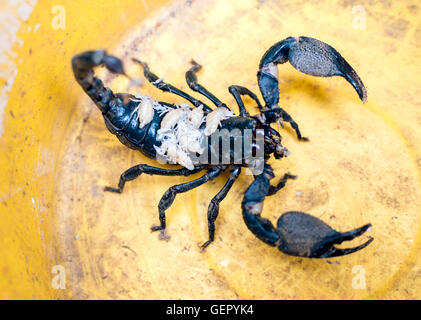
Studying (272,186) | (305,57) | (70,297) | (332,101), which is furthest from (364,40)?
(70,297)

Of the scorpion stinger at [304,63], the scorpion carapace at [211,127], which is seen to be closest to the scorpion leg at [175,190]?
the scorpion carapace at [211,127]

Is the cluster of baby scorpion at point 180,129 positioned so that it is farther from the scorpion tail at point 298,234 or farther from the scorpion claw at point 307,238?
the scorpion claw at point 307,238

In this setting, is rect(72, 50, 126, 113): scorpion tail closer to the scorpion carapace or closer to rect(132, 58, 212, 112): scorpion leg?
the scorpion carapace

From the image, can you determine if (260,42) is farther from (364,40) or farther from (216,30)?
(364,40)

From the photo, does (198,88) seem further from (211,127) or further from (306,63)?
(306,63)

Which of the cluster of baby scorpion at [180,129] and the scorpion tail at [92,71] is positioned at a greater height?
the scorpion tail at [92,71]

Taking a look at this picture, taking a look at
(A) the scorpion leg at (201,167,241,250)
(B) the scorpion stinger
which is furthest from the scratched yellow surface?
(B) the scorpion stinger
